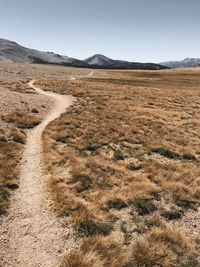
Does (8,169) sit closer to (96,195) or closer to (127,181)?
(96,195)

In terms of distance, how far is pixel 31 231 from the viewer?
10328 mm

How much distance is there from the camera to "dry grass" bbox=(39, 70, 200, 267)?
1017cm

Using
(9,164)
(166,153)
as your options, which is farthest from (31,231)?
(166,153)

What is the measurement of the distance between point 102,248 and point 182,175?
311 inches

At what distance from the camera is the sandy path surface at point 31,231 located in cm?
911

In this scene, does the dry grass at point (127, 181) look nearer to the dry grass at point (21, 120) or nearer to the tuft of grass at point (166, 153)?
the tuft of grass at point (166, 153)

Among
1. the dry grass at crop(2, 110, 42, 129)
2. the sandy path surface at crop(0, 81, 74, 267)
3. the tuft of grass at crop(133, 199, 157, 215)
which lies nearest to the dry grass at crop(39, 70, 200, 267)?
the tuft of grass at crop(133, 199, 157, 215)

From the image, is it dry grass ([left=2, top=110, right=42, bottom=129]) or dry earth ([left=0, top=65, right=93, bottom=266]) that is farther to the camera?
dry grass ([left=2, top=110, right=42, bottom=129])

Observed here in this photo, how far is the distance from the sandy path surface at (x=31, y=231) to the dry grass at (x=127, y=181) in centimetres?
56

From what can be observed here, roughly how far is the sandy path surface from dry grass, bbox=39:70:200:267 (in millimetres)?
556

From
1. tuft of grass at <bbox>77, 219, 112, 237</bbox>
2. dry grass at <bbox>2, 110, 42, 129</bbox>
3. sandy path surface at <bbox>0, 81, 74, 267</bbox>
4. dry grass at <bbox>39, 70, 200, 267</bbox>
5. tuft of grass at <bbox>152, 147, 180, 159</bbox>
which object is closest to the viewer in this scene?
sandy path surface at <bbox>0, 81, 74, 267</bbox>

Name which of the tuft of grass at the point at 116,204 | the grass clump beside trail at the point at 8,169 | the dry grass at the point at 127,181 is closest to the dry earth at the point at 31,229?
the grass clump beside trail at the point at 8,169

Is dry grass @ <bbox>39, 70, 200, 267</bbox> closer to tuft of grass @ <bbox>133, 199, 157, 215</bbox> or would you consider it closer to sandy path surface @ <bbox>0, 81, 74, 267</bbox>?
tuft of grass @ <bbox>133, 199, 157, 215</bbox>

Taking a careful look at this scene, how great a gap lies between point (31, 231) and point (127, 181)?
6.01 metres
